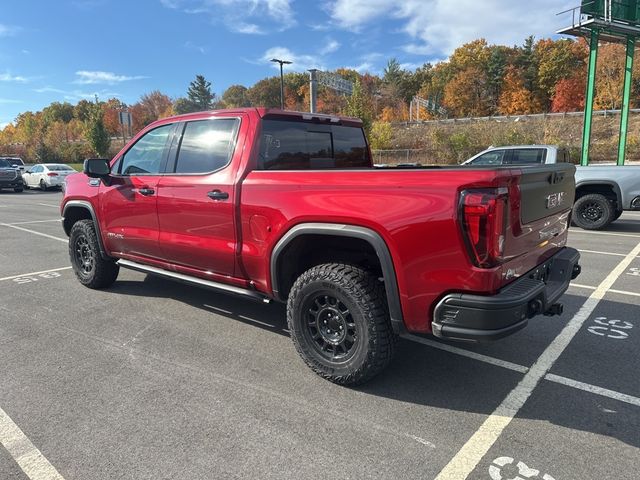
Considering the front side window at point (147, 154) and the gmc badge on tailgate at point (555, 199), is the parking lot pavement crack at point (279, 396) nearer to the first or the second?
the front side window at point (147, 154)

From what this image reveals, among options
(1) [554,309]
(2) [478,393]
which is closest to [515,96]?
(1) [554,309]

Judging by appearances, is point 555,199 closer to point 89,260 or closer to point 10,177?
point 89,260

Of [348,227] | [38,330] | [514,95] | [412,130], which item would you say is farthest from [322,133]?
[514,95]

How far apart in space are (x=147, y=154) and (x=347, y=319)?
8.95 ft

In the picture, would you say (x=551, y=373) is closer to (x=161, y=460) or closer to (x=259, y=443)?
(x=259, y=443)

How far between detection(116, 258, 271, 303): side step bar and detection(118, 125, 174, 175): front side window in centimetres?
94

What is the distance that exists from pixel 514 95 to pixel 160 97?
3085 inches

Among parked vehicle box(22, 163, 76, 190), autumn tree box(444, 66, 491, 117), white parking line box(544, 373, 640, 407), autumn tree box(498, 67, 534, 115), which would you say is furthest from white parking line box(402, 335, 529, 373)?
autumn tree box(444, 66, 491, 117)

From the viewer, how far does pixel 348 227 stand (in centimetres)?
293

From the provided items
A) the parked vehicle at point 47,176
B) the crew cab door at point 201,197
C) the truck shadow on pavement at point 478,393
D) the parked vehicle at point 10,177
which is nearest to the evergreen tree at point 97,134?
the parked vehicle at point 47,176

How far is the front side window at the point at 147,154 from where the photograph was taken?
4355 mm

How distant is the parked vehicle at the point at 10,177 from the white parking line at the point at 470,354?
24173 mm

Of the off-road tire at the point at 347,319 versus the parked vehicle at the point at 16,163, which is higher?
the parked vehicle at the point at 16,163

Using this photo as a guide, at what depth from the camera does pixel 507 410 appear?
287cm
